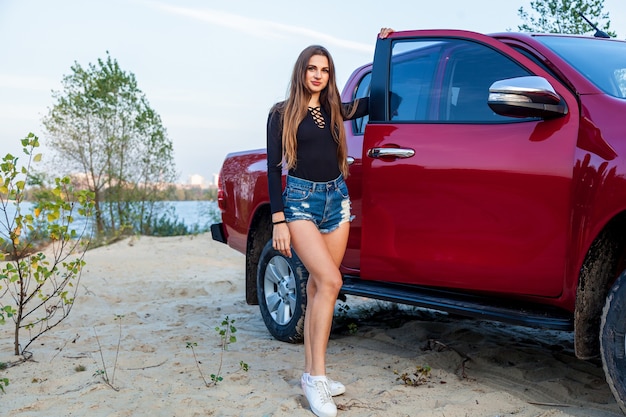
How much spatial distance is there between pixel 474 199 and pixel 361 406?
116cm

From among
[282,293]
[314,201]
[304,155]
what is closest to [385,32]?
[304,155]

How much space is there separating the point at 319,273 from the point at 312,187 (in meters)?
0.43

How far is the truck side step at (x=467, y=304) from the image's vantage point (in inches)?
124

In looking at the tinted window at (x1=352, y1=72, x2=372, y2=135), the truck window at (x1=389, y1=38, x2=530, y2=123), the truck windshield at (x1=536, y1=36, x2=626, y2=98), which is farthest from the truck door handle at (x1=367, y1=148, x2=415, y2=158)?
the truck windshield at (x1=536, y1=36, x2=626, y2=98)

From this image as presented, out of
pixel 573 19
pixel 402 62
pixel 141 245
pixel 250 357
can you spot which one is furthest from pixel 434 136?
pixel 141 245

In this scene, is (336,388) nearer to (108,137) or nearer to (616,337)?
(616,337)

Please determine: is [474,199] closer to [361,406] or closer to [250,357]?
[361,406]

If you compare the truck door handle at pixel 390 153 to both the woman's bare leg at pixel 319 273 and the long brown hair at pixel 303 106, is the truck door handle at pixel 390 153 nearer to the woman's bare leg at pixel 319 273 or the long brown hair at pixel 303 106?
the long brown hair at pixel 303 106

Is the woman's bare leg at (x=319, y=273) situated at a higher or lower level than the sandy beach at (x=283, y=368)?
higher

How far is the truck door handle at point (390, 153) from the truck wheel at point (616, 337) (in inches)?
49.5

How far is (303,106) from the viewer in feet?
11.3

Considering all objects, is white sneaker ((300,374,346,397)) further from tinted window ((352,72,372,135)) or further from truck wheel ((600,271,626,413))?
tinted window ((352,72,372,135))

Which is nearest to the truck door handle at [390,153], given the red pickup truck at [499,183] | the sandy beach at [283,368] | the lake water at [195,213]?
the red pickup truck at [499,183]

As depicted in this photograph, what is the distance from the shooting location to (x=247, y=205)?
522 centimetres
